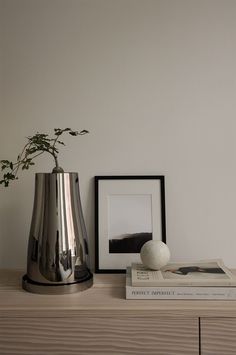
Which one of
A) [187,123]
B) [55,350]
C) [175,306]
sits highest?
[187,123]

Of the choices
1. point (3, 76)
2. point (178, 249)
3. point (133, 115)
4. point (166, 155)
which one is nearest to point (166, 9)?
point (133, 115)

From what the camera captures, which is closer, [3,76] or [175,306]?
[175,306]

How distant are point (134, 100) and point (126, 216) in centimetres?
44

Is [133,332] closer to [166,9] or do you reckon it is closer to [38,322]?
[38,322]

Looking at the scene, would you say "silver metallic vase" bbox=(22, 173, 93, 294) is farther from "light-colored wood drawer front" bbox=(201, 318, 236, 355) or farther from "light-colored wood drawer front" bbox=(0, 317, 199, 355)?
"light-colored wood drawer front" bbox=(201, 318, 236, 355)

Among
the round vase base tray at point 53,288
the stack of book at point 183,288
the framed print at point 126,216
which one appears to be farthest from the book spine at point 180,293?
the framed print at point 126,216

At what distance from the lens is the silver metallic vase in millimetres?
996

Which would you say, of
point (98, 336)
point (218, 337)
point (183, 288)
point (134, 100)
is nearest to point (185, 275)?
point (183, 288)

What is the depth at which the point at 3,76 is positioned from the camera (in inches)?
49.8

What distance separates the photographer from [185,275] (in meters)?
1.00

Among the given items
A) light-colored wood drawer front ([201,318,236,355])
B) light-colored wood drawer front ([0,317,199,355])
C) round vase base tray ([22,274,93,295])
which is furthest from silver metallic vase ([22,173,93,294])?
light-colored wood drawer front ([201,318,236,355])

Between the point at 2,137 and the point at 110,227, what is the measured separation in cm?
54

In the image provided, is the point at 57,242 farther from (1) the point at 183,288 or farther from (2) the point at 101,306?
(1) the point at 183,288

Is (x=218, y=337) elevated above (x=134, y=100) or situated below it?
below
